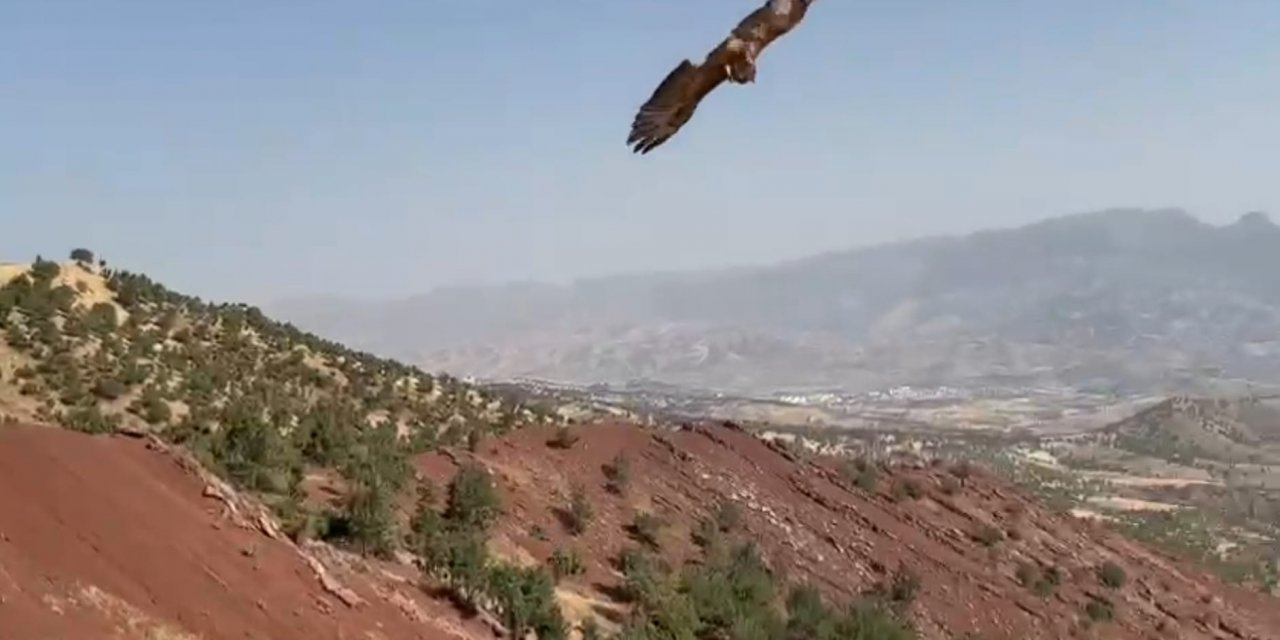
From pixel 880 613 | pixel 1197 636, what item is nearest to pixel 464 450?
pixel 880 613

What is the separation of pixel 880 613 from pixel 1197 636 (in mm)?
13604

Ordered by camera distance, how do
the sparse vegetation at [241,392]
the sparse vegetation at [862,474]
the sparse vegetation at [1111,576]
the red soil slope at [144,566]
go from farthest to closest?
the sparse vegetation at [1111,576] → the sparse vegetation at [862,474] → the sparse vegetation at [241,392] → the red soil slope at [144,566]

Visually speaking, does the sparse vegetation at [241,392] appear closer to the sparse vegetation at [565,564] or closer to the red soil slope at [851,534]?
the red soil slope at [851,534]

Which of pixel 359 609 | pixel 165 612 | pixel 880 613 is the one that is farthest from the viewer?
pixel 880 613

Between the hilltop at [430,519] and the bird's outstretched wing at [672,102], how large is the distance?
10102mm

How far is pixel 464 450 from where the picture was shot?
27.1 meters

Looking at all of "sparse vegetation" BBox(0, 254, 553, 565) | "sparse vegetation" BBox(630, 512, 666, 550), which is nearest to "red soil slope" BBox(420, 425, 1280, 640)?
"sparse vegetation" BBox(630, 512, 666, 550)

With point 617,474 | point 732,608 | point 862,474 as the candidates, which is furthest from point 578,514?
point 862,474

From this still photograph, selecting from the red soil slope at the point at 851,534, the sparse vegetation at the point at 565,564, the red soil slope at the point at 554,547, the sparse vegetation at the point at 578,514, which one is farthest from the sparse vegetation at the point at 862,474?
the sparse vegetation at the point at 565,564

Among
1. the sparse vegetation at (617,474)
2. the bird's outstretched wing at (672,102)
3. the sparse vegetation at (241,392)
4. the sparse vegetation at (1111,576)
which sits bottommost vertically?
the sparse vegetation at (1111,576)

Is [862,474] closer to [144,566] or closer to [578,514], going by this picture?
[578,514]

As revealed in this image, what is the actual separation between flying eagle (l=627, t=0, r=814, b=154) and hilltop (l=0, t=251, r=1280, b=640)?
10.1m

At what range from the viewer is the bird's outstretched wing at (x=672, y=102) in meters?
4.73

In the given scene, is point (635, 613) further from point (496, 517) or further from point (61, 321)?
point (61, 321)
